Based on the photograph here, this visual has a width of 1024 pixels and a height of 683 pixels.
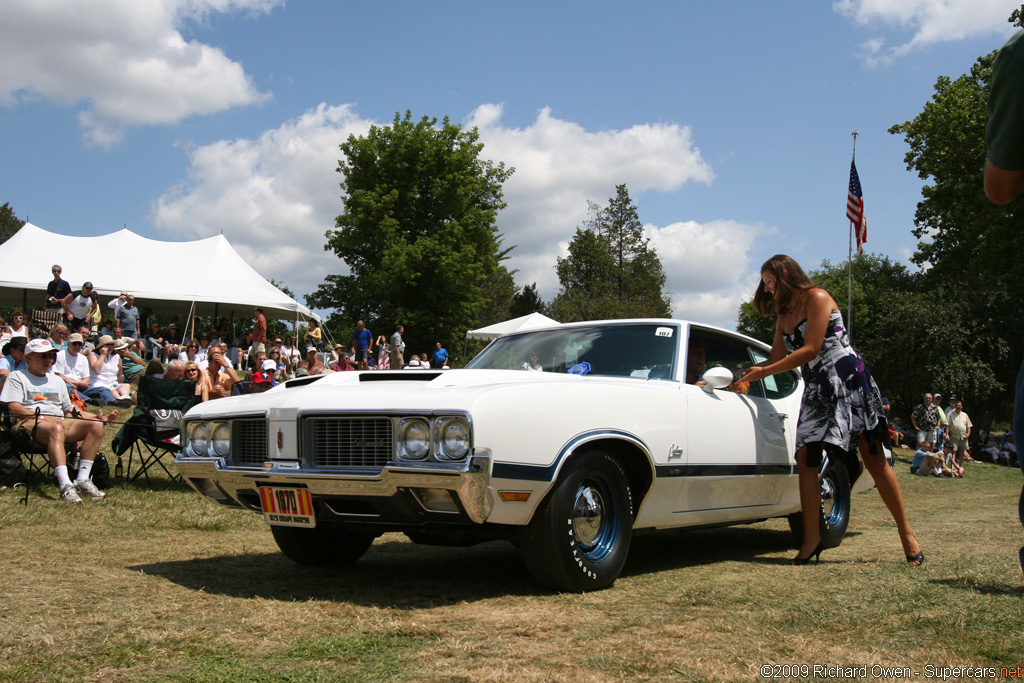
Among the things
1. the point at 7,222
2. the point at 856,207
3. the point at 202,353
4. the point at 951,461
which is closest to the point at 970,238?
the point at 856,207

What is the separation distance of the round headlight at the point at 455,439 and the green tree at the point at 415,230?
118 feet

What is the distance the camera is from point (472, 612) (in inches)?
151

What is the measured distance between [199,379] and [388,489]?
7.18 m

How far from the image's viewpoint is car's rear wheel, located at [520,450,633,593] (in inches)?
158

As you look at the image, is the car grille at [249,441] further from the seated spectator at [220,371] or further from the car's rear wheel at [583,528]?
the seated spectator at [220,371]

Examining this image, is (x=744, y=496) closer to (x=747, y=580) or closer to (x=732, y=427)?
(x=732, y=427)

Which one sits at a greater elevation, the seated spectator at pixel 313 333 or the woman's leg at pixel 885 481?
the seated spectator at pixel 313 333

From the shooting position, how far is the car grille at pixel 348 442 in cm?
398

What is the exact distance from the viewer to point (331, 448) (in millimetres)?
4121

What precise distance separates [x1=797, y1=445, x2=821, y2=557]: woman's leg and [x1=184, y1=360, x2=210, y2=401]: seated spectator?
6420 mm

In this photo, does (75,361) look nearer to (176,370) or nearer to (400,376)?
(176,370)

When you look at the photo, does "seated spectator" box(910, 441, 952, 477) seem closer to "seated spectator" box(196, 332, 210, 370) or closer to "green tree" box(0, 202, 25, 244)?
Result: "seated spectator" box(196, 332, 210, 370)

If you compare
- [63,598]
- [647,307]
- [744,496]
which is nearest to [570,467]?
[744,496]

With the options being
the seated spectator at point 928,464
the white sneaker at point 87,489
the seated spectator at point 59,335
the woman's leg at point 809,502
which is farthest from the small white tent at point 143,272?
the woman's leg at point 809,502
